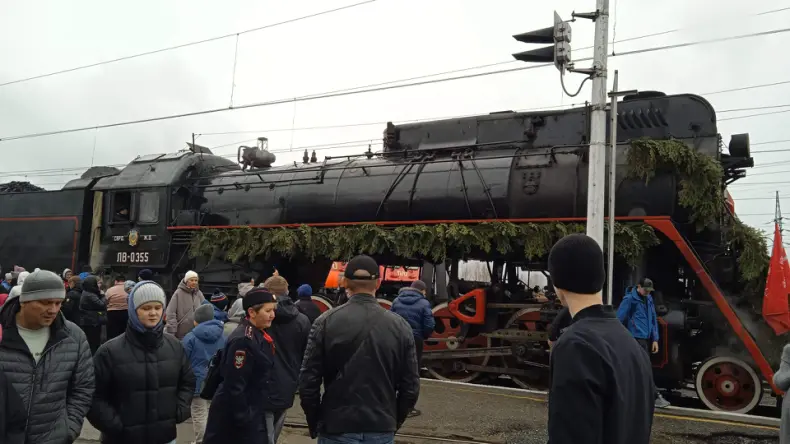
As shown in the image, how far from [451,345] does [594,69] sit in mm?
4305

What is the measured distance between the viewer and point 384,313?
3344 mm

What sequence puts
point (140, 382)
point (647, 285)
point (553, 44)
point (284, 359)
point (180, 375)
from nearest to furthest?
1. point (140, 382)
2. point (180, 375)
3. point (284, 359)
4. point (647, 285)
5. point (553, 44)

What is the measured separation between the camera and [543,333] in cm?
803

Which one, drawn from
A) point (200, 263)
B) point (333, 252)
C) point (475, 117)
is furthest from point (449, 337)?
point (200, 263)

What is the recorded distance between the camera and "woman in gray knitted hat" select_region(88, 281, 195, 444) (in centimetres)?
327

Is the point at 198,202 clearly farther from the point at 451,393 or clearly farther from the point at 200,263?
the point at 451,393

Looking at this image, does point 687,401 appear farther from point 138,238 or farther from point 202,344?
point 138,238

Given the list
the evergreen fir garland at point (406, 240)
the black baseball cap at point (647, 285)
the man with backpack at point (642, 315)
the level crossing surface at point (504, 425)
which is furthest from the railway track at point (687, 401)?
the evergreen fir garland at point (406, 240)

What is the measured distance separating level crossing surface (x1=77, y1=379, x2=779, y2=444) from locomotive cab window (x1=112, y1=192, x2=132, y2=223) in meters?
7.26

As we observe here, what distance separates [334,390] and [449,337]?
5.99m

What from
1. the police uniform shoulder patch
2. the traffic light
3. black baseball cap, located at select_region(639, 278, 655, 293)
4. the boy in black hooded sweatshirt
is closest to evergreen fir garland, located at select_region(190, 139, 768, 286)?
black baseball cap, located at select_region(639, 278, 655, 293)

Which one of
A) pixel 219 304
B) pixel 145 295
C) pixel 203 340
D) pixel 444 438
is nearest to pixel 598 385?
pixel 145 295

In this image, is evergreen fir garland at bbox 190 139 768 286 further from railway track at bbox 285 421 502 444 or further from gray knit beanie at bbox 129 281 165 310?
gray knit beanie at bbox 129 281 165 310

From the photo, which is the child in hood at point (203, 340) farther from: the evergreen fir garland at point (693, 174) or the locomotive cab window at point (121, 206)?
the locomotive cab window at point (121, 206)
